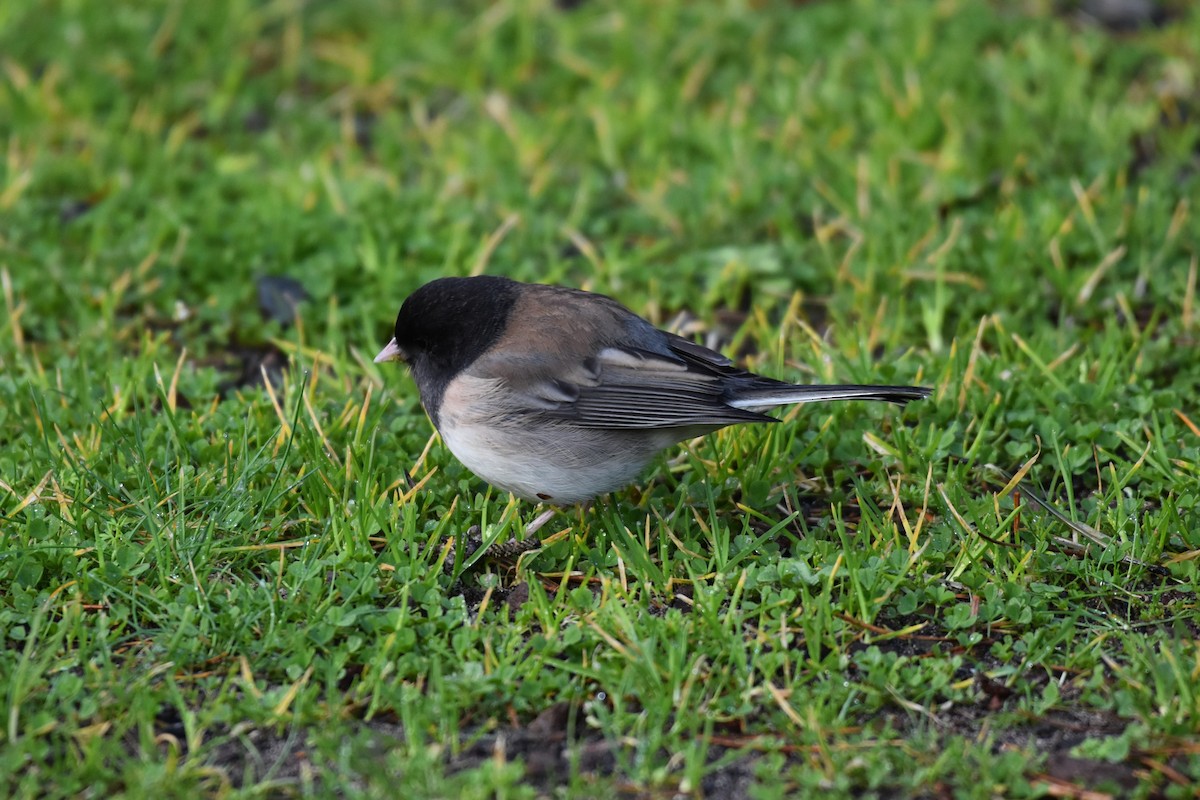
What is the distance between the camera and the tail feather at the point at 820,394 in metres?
3.38

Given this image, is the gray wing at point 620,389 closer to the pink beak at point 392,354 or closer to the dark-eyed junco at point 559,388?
the dark-eyed junco at point 559,388

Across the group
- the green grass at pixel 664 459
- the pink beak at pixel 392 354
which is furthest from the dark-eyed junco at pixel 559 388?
the green grass at pixel 664 459

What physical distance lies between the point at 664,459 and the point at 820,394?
0.74 m

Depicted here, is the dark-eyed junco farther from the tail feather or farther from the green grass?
the green grass

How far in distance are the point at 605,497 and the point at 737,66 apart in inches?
129

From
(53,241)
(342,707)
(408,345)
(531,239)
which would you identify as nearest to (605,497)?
(408,345)

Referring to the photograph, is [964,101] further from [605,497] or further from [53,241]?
[53,241]

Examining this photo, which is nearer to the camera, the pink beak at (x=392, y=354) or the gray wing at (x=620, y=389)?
the gray wing at (x=620, y=389)

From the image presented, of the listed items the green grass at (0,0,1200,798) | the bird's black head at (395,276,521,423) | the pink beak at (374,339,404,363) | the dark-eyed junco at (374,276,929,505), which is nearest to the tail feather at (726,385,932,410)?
the dark-eyed junco at (374,276,929,505)

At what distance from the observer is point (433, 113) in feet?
20.7

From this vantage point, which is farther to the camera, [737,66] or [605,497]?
[737,66]

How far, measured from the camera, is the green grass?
9.38ft

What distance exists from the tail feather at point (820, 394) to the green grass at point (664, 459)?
33 centimetres

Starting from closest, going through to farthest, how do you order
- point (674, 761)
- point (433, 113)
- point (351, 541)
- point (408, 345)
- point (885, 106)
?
point (674, 761) → point (351, 541) → point (408, 345) → point (885, 106) → point (433, 113)
